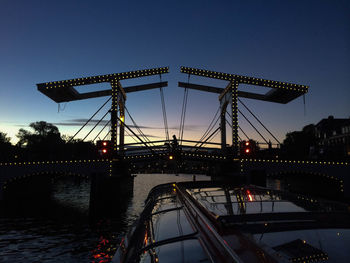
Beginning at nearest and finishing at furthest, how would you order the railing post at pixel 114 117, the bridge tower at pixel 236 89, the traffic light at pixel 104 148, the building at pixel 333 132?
the traffic light at pixel 104 148 → the railing post at pixel 114 117 → the bridge tower at pixel 236 89 → the building at pixel 333 132

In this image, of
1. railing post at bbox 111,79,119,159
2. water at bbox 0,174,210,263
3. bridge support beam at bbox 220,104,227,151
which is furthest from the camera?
bridge support beam at bbox 220,104,227,151

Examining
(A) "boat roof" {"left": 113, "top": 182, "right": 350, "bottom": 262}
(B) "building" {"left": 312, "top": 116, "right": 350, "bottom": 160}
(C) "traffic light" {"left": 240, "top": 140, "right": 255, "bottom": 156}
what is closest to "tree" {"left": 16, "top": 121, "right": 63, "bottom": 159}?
(C) "traffic light" {"left": 240, "top": 140, "right": 255, "bottom": 156}

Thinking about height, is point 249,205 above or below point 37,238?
above

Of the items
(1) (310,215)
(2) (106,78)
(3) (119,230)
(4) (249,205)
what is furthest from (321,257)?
(2) (106,78)

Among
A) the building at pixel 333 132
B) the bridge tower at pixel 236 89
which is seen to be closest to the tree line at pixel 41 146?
the bridge tower at pixel 236 89

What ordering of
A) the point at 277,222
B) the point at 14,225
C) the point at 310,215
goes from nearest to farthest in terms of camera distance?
the point at 277,222 < the point at 310,215 < the point at 14,225

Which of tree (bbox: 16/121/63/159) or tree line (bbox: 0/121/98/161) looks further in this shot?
tree (bbox: 16/121/63/159)

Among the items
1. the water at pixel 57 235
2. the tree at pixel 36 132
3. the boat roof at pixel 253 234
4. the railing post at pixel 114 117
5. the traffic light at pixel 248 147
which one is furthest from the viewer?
the tree at pixel 36 132

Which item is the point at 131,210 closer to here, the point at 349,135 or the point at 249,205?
the point at 249,205

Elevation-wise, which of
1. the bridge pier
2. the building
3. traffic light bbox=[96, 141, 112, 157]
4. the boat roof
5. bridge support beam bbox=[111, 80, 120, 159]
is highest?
the building

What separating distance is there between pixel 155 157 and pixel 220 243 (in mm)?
17483

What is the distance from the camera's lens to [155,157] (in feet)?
63.3

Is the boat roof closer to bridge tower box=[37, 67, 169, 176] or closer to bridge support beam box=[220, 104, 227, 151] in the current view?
bridge tower box=[37, 67, 169, 176]

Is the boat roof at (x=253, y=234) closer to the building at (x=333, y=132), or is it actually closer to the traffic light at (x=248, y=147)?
the traffic light at (x=248, y=147)
